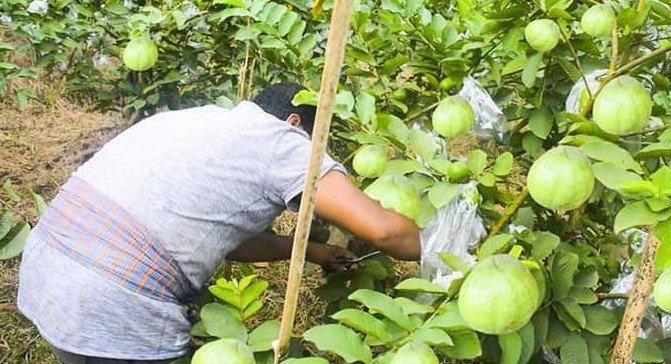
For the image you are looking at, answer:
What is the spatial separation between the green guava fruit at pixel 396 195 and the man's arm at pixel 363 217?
24cm

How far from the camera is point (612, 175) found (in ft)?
3.24

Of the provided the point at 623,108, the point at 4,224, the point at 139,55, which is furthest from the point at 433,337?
the point at 139,55

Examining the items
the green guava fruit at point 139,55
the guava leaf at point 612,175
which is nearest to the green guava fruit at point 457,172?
the guava leaf at point 612,175

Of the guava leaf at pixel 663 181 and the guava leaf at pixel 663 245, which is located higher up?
the guava leaf at pixel 663 181

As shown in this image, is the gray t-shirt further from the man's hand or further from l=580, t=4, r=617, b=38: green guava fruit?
l=580, t=4, r=617, b=38: green guava fruit

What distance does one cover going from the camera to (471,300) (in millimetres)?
904

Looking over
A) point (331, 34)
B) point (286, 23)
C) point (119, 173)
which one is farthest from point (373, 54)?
point (331, 34)

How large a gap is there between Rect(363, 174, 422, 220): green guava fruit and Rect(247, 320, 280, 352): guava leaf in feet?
0.85

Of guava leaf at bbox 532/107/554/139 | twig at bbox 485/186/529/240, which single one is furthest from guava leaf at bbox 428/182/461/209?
guava leaf at bbox 532/107/554/139

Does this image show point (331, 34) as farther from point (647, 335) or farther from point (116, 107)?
Answer: point (116, 107)

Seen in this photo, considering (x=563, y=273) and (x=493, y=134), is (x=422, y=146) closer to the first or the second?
(x=563, y=273)

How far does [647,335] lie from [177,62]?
1606 mm

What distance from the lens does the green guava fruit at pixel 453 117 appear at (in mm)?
1326

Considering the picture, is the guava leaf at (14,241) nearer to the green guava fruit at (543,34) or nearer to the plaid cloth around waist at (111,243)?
the plaid cloth around waist at (111,243)
